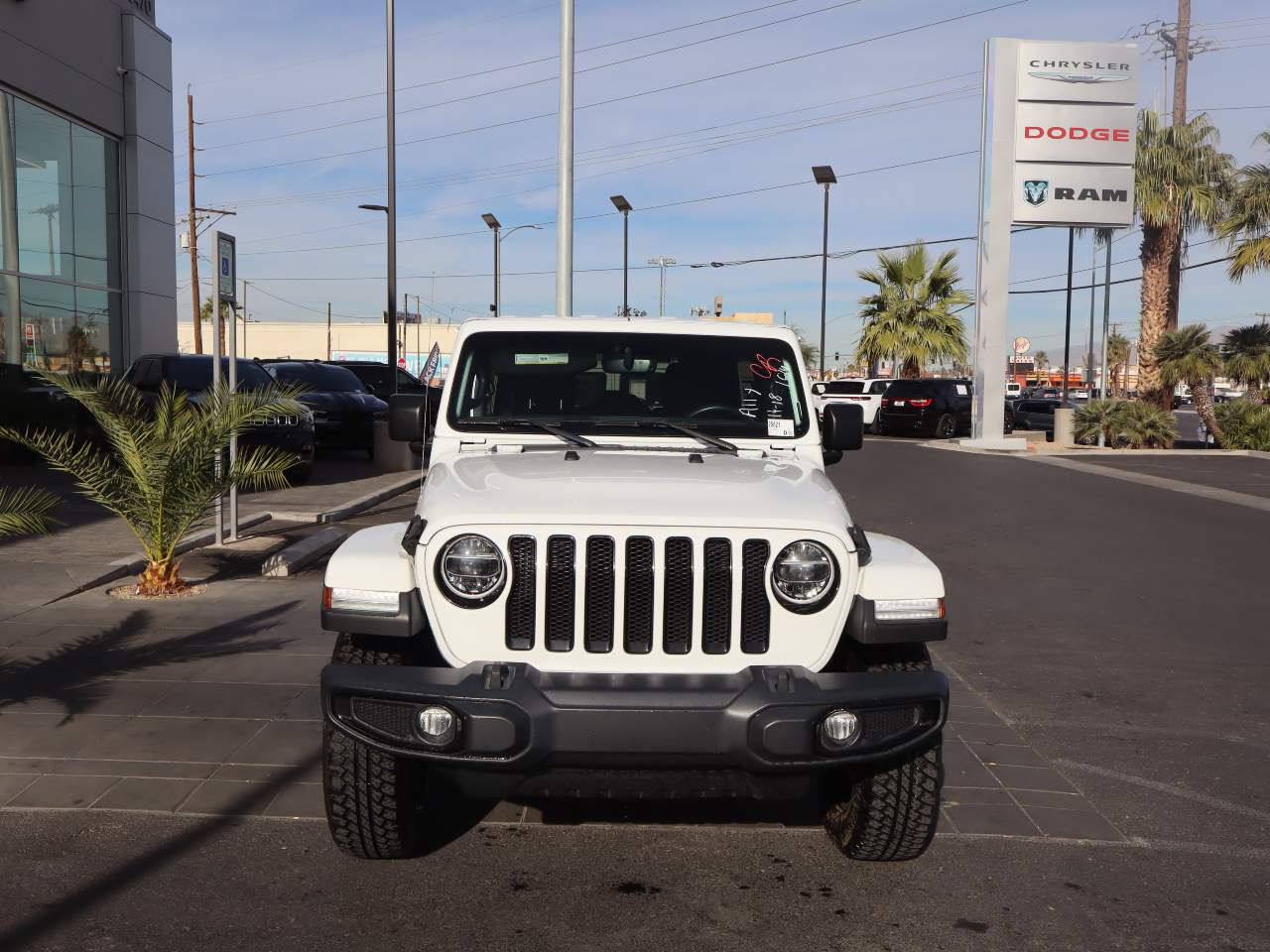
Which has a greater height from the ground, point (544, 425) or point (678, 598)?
point (544, 425)

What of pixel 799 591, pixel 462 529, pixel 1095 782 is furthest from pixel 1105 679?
pixel 462 529

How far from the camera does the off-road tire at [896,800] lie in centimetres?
392

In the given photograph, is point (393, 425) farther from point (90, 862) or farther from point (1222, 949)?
point (1222, 949)

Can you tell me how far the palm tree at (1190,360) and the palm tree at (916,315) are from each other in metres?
9.14

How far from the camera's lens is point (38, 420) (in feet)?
51.2

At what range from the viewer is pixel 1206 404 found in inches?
1219

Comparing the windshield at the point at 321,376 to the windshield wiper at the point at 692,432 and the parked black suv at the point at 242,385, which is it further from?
the windshield wiper at the point at 692,432

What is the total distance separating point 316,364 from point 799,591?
1850 cm

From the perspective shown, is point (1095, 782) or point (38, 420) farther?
point (38, 420)

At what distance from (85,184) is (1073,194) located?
21949 millimetres

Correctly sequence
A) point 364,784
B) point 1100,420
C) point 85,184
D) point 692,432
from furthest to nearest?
point 1100,420 → point 85,184 → point 692,432 → point 364,784

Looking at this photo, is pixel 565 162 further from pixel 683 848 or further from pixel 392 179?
pixel 683 848

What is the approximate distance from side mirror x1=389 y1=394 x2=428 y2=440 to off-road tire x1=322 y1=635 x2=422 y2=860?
1400 mm

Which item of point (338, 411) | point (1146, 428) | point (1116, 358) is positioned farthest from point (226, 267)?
point (1116, 358)
